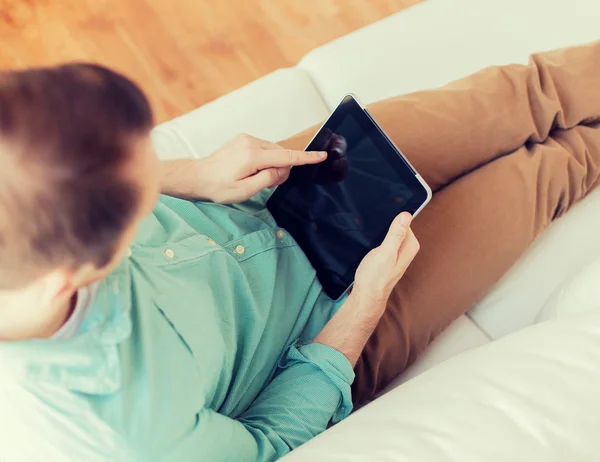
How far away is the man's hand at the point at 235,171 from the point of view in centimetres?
79

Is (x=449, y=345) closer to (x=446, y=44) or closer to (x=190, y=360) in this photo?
(x=190, y=360)

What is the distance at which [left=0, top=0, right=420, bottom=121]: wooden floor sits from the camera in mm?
1466

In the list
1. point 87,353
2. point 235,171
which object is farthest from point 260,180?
point 87,353

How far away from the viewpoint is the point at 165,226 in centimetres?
73

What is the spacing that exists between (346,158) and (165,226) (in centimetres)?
26

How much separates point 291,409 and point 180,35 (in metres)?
1.13

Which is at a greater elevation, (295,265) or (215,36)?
(215,36)

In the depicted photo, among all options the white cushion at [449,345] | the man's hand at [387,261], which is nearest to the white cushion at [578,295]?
the white cushion at [449,345]

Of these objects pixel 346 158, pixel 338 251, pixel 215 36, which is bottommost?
pixel 338 251

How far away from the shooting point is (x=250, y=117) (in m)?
1.02

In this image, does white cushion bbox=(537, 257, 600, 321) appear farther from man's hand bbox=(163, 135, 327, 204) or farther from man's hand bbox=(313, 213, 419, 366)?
man's hand bbox=(163, 135, 327, 204)

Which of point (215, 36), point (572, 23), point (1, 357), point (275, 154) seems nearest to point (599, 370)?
point (275, 154)

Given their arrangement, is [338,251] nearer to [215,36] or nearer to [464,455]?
[464,455]

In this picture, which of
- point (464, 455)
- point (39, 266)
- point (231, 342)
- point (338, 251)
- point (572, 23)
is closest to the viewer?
point (39, 266)
